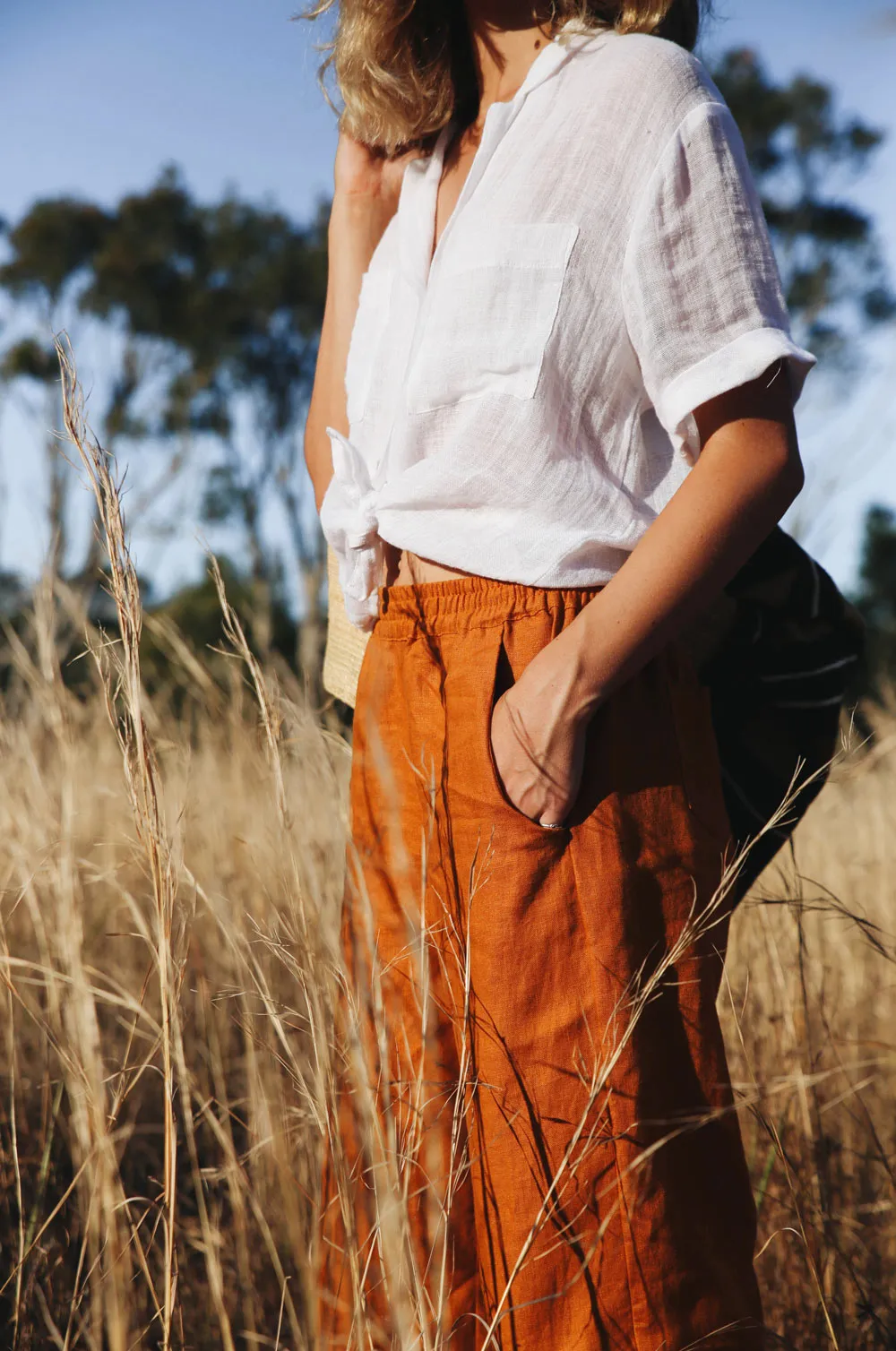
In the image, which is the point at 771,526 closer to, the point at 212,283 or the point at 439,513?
the point at 439,513

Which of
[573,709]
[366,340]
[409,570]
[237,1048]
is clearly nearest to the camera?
[573,709]

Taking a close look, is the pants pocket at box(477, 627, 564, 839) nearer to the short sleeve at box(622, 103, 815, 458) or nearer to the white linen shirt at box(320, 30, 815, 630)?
the white linen shirt at box(320, 30, 815, 630)

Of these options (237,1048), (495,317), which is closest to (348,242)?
(495,317)

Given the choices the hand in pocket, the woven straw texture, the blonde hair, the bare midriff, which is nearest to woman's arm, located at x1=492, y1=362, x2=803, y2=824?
the hand in pocket

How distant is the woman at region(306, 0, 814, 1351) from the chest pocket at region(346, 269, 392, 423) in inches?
5.5

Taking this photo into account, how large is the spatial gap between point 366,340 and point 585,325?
32 cm

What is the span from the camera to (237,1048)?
2281 mm

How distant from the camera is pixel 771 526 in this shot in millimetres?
823

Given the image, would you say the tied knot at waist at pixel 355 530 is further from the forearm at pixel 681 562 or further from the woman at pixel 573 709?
the forearm at pixel 681 562

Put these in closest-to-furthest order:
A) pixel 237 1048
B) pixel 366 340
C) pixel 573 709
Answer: pixel 573 709 < pixel 366 340 < pixel 237 1048

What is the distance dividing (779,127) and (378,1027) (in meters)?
14.3

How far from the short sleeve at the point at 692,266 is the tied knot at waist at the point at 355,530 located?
29cm

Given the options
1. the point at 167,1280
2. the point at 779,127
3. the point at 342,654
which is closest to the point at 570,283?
the point at 342,654

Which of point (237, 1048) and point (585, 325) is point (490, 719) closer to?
point (585, 325)
